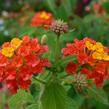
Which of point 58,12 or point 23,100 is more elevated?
point 58,12

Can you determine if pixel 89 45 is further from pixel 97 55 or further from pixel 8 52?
pixel 8 52

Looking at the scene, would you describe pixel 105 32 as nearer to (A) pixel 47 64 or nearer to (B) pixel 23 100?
(B) pixel 23 100

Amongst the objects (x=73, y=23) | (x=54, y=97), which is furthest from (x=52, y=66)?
(x=73, y=23)

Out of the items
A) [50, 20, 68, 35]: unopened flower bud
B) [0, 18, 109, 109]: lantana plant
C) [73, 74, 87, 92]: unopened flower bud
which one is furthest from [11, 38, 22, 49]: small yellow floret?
[73, 74, 87, 92]: unopened flower bud

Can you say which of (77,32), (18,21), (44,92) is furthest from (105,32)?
(44,92)

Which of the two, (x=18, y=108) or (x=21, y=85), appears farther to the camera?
(x=18, y=108)

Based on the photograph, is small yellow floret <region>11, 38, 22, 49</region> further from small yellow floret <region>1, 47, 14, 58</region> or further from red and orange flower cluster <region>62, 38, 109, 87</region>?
red and orange flower cluster <region>62, 38, 109, 87</region>

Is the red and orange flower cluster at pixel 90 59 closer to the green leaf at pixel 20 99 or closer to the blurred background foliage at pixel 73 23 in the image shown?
the blurred background foliage at pixel 73 23
